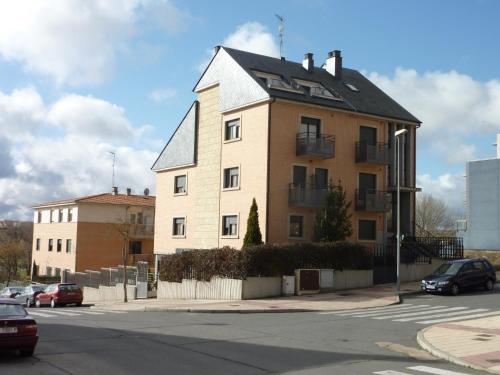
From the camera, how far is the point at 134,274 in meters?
40.9

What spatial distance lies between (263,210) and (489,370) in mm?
23782

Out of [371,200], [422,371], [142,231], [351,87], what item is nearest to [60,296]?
[371,200]

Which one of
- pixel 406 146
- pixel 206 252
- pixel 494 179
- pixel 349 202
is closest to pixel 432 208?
pixel 494 179

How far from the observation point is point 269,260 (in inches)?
1179

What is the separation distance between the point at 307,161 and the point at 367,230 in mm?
6292

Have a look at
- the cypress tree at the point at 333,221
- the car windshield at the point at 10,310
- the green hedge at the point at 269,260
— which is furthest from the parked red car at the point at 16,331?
the cypress tree at the point at 333,221

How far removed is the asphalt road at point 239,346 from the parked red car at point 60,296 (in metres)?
17.7

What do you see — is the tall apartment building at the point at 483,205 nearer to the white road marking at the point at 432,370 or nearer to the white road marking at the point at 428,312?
the white road marking at the point at 428,312

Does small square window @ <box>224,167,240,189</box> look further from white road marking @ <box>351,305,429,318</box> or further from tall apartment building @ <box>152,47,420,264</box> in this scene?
white road marking @ <box>351,305,429,318</box>

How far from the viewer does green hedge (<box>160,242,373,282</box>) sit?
2958 centimetres

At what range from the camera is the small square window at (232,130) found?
125ft

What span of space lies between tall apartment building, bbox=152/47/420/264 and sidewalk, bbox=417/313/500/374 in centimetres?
1804

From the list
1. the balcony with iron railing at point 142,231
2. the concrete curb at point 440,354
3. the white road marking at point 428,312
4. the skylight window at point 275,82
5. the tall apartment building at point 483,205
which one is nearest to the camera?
the concrete curb at point 440,354

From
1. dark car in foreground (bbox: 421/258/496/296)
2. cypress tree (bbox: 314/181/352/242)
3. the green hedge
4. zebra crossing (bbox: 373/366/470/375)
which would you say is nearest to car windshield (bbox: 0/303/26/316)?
zebra crossing (bbox: 373/366/470/375)
